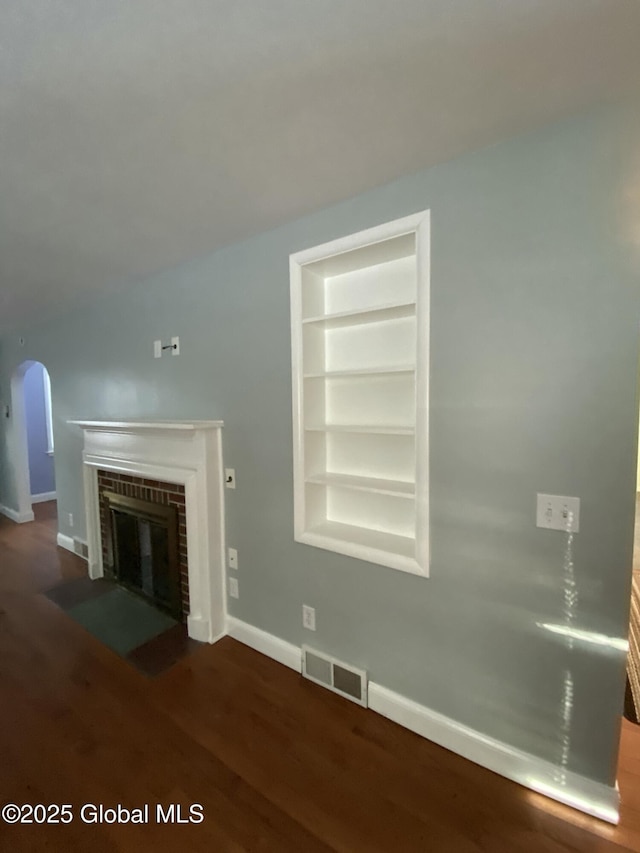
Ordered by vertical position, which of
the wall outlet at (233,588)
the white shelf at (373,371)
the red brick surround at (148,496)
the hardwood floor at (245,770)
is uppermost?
the white shelf at (373,371)

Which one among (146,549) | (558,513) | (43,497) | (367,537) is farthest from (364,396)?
(43,497)

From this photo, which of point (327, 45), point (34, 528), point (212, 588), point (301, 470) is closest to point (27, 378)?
point (34, 528)

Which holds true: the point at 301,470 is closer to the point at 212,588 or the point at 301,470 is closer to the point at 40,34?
the point at 212,588

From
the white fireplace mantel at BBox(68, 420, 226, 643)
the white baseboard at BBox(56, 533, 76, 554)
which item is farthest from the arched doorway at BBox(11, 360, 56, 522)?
the white fireplace mantel at BBox(68, 420, 226, 643)

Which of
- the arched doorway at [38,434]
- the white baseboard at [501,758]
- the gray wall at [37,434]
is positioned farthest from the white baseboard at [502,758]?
the gray wall at [37,434]

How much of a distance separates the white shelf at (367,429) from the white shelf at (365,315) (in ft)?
1.80

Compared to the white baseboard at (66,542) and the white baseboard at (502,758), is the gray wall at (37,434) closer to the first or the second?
the white baseboard at (66,542)

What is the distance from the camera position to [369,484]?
74.7 inches

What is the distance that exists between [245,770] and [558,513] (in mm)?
1675

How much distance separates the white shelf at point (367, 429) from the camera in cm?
173

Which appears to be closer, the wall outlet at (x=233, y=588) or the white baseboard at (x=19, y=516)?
the wall outlet at (x=233, y=588)

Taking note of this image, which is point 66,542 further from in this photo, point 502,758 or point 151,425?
point 502,758

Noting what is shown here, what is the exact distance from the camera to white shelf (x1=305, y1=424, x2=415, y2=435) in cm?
173

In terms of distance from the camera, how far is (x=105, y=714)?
75.1 inches
